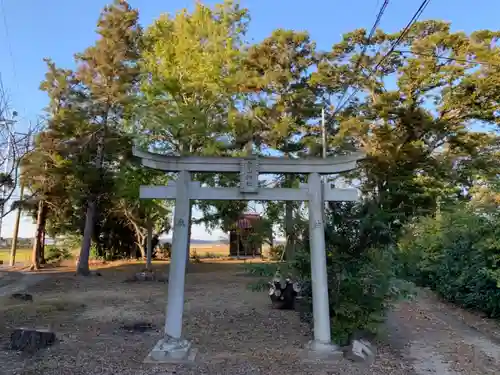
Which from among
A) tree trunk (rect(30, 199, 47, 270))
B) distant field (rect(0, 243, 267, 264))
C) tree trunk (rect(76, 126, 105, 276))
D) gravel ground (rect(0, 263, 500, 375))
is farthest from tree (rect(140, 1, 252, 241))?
distant field (rect(0, 243, 267, 264))

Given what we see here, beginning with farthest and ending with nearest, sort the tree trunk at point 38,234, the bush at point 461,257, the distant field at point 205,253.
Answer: the distant field at point 205,253 < the tree trunk at point 38,234 < the bush at point 461,257

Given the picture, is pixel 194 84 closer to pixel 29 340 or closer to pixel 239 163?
pixel 239 163

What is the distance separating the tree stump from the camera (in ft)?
17.9

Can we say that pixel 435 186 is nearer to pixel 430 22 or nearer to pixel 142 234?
pixel 430 22

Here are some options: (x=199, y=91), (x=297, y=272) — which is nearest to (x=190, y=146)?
(x=199, y=91)

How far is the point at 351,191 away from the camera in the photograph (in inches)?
235

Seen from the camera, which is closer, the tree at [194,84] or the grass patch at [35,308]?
the grass patch at [35,308]

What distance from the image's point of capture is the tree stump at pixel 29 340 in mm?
5457

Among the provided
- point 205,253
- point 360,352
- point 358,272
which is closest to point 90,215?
point 205,253

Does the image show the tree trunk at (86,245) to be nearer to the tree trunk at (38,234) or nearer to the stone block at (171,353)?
the tree trunk at (38,234)

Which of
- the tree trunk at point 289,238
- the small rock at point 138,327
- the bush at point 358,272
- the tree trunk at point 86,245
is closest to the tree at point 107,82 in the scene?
the tree trunk at point 86,245

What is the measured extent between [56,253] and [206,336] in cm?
1897

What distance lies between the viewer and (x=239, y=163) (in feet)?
19.1

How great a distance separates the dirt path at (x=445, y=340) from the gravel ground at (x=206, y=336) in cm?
2
